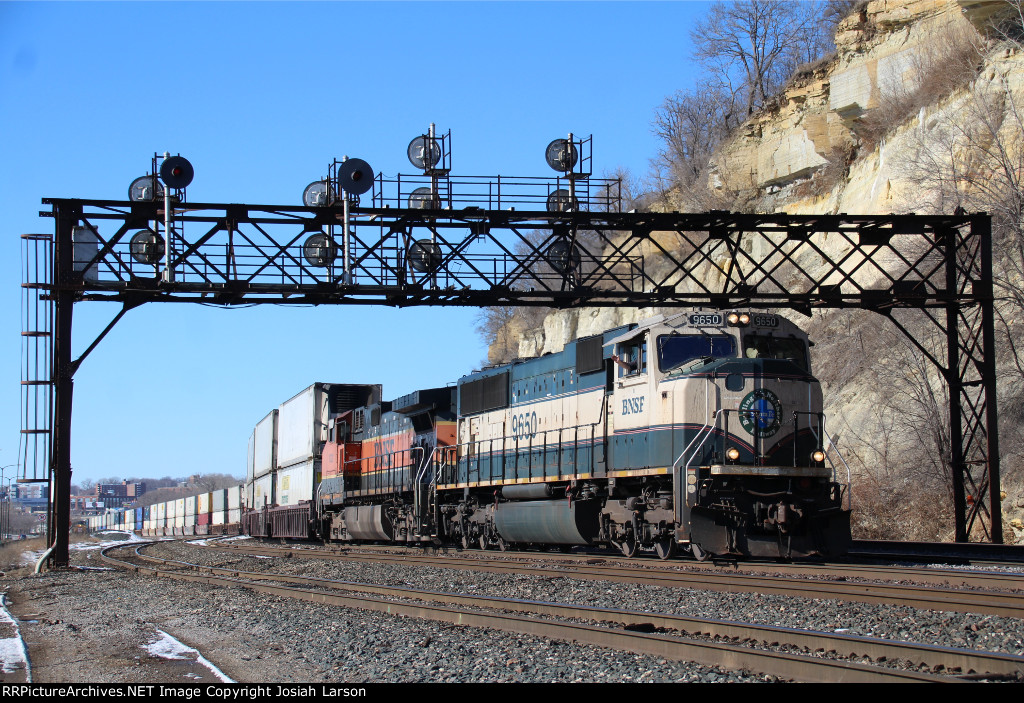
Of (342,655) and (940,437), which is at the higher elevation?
(940,437)

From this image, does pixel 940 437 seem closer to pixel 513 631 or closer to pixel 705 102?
pixel 513 631

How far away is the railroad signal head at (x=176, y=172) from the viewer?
66.7 feet

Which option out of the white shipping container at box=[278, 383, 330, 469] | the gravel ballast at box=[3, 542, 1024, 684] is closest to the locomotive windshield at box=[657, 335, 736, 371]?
the gravel ballast at box=[3, 542, 1024, 684]

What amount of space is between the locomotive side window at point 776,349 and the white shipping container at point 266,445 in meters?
25.9

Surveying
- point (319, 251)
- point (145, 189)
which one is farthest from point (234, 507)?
point (319, 251)

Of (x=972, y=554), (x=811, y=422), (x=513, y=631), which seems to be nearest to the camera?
(x=513, y=631)

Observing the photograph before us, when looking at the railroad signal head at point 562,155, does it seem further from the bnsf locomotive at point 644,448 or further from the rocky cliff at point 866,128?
the rocky cliff at point 866,128

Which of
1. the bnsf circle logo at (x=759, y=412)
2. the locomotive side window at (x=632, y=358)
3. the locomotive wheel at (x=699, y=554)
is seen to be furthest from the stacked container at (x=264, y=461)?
the bnsf circle logo at (x=759, y=412)

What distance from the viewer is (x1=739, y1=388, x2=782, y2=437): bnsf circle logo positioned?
1517 centimetres

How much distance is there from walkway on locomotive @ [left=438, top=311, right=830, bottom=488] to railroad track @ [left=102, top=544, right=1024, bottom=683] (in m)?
4.86

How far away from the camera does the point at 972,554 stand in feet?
55.5

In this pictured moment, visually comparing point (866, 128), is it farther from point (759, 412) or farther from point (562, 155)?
point (759, 412)

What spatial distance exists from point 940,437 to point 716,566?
12984 mm
